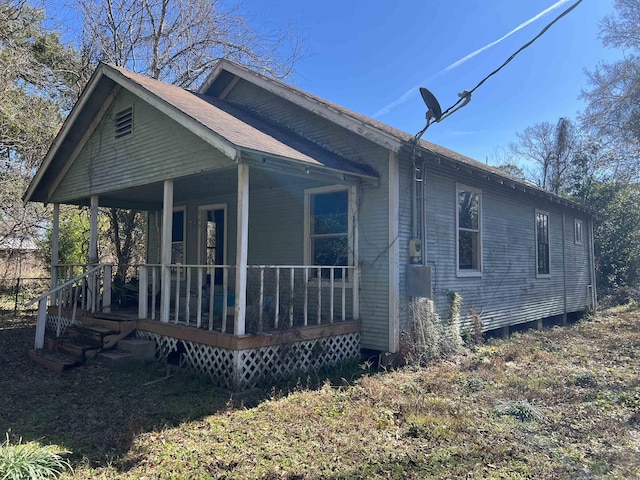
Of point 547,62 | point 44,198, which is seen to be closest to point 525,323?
point 547,62

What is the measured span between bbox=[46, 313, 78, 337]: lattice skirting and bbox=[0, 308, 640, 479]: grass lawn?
1219 millimetres

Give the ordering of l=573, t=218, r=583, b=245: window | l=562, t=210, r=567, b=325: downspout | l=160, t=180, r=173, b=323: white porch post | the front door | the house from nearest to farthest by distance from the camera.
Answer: the house, l=160, t=180, r=173, b=323: white porch post, the front door, l=562, t=210, r=567, b=325: downspout, l=573, t=218, r=583, b=245: window

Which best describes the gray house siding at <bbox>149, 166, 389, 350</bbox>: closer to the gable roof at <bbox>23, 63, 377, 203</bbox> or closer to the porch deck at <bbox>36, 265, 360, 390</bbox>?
the porch deck at <bbox>36, 265, 360, 390</bbox>

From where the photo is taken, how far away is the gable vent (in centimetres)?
884

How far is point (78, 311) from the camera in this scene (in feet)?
31.1

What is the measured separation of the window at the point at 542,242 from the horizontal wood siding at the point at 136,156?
9.65 meters

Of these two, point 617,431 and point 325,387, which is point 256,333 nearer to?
point 325,387

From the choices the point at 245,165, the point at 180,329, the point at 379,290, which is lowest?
the point at 180,329

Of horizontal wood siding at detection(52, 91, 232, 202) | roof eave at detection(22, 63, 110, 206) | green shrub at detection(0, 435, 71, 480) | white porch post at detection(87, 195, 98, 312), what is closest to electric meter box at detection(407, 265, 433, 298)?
horizontal wood siding at detection(52, 91, 232, 202)

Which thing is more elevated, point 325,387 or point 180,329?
point 180,329

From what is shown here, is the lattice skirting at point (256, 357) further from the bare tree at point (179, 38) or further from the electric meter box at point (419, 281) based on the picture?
the bare tree at point (179, 38)

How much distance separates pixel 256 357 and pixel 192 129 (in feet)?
11.3

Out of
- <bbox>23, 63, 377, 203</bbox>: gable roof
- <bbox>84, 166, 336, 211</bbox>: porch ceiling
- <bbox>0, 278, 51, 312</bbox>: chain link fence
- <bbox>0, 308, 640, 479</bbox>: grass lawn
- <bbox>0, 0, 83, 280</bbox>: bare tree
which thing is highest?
<bbox>0, 0, 83, 280</bbox>: bare tree

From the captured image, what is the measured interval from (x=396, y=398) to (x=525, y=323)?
7.96 meters
